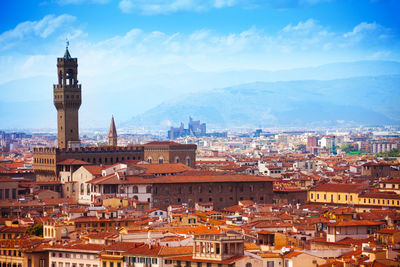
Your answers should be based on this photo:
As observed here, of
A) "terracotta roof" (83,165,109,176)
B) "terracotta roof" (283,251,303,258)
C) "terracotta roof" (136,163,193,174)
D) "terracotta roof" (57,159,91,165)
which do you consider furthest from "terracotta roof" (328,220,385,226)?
"terracotta roof" (57,159,91,165)

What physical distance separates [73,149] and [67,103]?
Result: 6.63 meters

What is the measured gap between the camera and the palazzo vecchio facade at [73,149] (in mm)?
86625

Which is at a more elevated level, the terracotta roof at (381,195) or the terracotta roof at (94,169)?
the terracotta roof at (94,169)

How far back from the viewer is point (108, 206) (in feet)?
208

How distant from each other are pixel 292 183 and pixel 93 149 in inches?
623

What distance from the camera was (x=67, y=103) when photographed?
3654 inches

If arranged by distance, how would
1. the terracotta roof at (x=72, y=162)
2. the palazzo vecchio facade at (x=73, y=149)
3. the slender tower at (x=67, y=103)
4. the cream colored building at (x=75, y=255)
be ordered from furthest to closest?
the slender tower at (x=67, y=103), the palazzo vecchio facade at (x=73, y=149), the terracotta roof at (x=72, y=162), the cream colored building at (x=75, y=255)

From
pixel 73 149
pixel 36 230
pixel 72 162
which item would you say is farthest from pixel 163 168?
pixel 36 230

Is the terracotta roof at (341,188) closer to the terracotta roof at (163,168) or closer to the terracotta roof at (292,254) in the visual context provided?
the terracotta roof at (163,168)

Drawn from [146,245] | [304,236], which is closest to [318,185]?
[304,236]

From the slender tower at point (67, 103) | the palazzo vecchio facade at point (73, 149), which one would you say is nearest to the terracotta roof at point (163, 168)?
the palazzo vecchio facade at point (73, 149)

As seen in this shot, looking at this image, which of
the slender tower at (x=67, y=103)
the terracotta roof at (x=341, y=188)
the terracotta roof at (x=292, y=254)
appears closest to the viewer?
the terracotta roof at (x=292, y=254)

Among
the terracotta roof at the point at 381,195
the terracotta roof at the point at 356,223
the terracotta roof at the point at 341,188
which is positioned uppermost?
the terracotta roof at the point at 341,188

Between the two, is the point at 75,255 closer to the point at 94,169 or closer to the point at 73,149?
the point at 94,169
